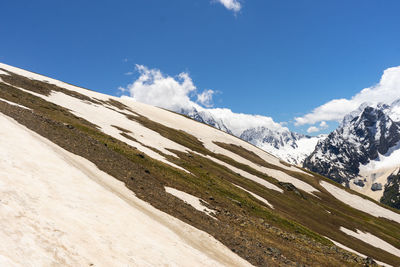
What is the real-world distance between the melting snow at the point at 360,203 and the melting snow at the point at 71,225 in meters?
97.0

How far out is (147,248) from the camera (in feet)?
49.5

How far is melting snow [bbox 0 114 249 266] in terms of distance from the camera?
1116cm

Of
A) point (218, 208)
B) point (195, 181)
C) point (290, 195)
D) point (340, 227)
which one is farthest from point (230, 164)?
point (218, 208)

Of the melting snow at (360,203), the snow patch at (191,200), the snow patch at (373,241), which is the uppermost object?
the melting snow at (360,203)

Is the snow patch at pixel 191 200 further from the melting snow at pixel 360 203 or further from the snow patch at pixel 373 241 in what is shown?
the melting snow at pixel 360 203

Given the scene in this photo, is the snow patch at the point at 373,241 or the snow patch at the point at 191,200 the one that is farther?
the snow patch at the point at 373,241

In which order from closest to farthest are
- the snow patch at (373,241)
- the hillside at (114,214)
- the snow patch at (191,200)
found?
1. the hillside at (114,214)
2. the snow patch at (191,200)
3. the snow patch at (373,241)

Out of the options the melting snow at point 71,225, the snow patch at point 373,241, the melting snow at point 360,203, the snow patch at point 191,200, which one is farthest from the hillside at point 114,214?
the melting snow at point 360,203

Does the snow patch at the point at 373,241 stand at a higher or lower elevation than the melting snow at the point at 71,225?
higher

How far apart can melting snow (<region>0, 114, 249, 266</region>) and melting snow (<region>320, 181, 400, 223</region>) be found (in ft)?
318

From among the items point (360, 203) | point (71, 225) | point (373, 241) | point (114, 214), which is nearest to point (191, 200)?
point (114, 214)

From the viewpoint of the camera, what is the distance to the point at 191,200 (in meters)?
32.0

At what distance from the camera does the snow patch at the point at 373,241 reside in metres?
59.5

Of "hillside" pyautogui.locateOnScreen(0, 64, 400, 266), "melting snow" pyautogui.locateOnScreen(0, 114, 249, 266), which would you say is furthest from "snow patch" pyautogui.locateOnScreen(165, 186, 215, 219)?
"melting snow" pyautogui.locateOnScreen(0, 114, 249, 266)
